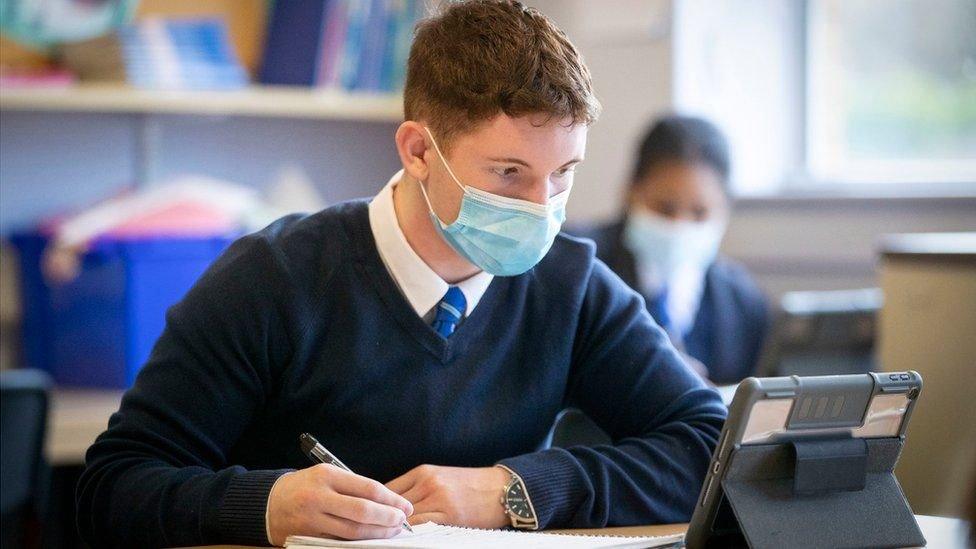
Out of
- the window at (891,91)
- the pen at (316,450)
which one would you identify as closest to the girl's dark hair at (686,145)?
the window at (891,91)

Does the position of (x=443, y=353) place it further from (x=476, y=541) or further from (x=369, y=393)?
(x=476, y=541)

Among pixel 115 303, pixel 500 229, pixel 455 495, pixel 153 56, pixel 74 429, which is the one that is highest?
pixel 153 56

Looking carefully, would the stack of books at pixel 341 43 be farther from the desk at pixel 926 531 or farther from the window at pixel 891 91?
the desk at pixel 926 531

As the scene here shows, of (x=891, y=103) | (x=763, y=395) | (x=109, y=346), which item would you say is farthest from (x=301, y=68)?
(x=763, y=395)

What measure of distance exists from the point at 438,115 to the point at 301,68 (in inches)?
67.1

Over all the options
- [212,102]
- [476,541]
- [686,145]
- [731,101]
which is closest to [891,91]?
[731,101]

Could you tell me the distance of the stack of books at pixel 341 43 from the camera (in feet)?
9.55

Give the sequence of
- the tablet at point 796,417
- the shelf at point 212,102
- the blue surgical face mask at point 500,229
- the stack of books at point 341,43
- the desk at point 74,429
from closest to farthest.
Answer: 1. the tablet at point 796,417
2. the blue surgical face mask at point 500,229
3. the desk at point 74,429
4. the shelf at point 212,102
5. the stack of books at point 341,43

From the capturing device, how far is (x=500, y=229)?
4.34 feet

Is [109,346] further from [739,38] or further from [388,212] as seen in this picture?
[739,38]

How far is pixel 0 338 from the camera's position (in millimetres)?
2717

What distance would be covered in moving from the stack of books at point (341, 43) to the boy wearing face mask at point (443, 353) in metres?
1.57

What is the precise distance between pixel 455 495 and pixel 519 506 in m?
0.07

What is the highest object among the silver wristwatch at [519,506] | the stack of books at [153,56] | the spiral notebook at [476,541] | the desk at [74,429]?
the stack of books at [153,56]
